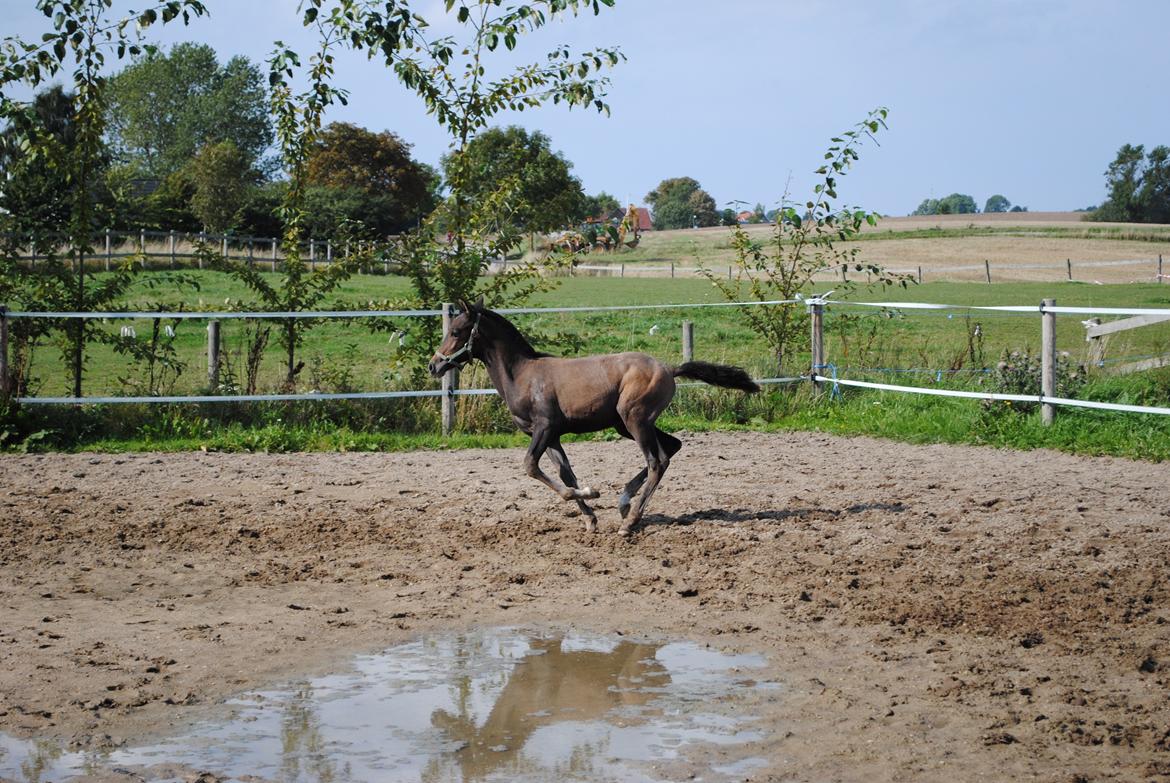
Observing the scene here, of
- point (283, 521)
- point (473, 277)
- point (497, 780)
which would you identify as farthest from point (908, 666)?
point (473, 277)

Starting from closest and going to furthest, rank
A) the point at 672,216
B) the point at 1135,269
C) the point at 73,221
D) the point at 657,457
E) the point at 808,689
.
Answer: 1. the point at 808,689
2. the point at 657,457
3. the point at 73,221
4. the point at 1135,269
5. the point at 672,216

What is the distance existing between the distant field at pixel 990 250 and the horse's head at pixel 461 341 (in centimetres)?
3998

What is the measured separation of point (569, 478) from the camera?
9.20 metres

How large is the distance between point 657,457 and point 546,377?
1050mm

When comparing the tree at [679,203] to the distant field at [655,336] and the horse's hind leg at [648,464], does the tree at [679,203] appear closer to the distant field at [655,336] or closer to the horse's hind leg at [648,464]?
the distant field at [655,336]

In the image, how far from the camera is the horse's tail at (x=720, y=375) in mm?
9531

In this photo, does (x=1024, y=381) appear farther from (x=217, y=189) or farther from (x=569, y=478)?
(x=217, y=189)

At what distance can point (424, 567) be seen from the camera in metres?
8.15

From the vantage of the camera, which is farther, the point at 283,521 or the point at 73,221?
the point at 73,221

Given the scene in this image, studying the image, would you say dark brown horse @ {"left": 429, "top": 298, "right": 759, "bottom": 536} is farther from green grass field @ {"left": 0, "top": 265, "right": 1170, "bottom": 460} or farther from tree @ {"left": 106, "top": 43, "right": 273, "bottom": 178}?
tree @ {"left": 106, "top": 43, "right": 273, "bottom": 178}

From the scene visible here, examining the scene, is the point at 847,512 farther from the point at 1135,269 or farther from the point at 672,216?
the point at 672,216

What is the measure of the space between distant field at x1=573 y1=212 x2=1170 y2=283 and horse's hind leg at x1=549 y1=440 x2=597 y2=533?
1583 inches

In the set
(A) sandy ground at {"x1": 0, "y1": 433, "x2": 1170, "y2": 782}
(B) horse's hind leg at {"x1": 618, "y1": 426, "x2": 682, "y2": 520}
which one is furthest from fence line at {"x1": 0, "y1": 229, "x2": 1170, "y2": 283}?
(B) horse's hind leg at {"x1": 618, "y1": 426, "x2": 682, "y2": 520}

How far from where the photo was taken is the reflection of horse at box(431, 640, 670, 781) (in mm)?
4969
